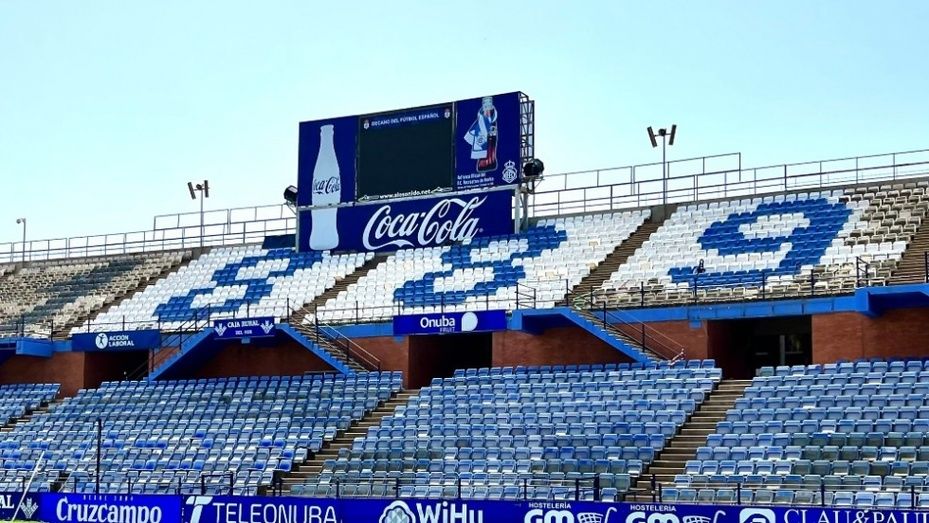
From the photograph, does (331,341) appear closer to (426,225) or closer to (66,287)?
(426,225)

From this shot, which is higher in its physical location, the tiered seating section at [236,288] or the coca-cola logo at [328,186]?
the coca-cola logo at [328,186]

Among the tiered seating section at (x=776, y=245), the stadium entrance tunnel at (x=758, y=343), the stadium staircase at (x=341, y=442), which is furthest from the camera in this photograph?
the stadium entrance tunnel at (x=758, y=343)

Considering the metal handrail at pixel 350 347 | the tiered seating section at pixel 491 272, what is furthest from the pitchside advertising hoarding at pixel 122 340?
the metal handrail at pixel 350 347

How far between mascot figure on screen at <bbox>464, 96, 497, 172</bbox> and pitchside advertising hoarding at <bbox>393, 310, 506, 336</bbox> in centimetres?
725

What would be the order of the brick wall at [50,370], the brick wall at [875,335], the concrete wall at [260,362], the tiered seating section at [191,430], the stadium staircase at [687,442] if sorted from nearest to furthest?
the stadium staircase at [687,442] < the brick wall at [875,335] < the tiered seating section at [191,430] < the concrete wall at [260,362] < the brick wall at [50,370]

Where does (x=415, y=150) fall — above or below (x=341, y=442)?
above

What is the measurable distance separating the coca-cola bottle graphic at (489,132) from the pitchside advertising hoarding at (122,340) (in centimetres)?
1206

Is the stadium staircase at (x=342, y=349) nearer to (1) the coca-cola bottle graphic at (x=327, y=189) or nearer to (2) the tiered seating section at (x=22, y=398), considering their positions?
(1) the coca-cola bottle graphic at (x=327, y=189)

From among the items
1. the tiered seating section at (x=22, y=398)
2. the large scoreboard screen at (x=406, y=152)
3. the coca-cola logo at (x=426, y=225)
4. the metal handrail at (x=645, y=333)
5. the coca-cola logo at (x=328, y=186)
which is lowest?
the tiered seating section at (x=22, y=398)

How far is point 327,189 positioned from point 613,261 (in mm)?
11312

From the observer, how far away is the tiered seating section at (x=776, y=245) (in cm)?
3797

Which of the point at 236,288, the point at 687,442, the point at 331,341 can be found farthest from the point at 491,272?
the point at 687,442

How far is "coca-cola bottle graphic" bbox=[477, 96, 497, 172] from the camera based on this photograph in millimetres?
46062

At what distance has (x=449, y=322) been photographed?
133 feet
